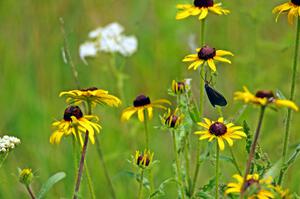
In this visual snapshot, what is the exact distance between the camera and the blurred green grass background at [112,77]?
11.9 ft

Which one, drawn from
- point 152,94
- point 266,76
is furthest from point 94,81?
point 266,76

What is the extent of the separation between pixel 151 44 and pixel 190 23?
1.32 feet

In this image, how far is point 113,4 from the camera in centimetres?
556

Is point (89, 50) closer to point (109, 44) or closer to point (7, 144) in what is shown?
point (109, 44)

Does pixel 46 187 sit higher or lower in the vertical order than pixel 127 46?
lower

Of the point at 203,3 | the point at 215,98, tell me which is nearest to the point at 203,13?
the point at 203,3

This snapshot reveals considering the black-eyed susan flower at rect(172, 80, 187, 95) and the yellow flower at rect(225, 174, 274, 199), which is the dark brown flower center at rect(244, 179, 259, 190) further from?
the black-eyed susan flower at rect(172, 80, 187, 95)

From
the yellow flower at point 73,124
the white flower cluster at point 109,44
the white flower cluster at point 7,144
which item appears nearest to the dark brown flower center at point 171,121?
the yellow flower at point 73,124

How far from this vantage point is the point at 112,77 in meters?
4.42

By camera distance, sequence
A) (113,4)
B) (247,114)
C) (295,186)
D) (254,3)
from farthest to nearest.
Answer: (113,4)
(254,3)
(247,114)
(295,186)

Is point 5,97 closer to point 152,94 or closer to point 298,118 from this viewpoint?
point 152,94

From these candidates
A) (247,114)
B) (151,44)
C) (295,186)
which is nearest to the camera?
(295,186)

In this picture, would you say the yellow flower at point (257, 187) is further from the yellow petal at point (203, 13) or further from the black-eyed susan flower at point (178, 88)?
the yellow petal at point (203, 13)

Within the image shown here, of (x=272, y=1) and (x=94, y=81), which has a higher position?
(x=272, y=1)
